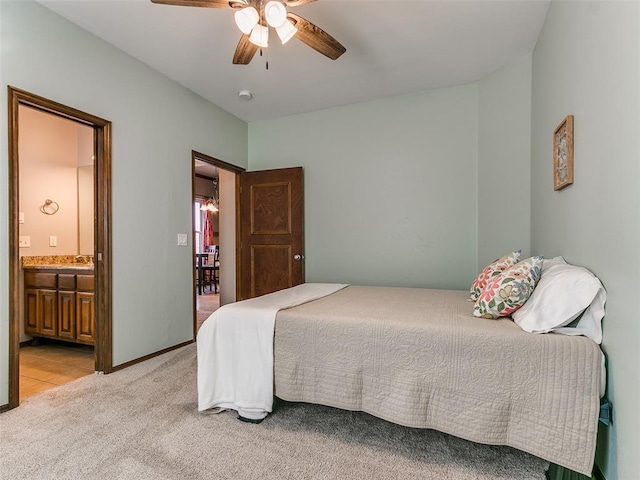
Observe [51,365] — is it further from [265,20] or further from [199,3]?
[265,20]

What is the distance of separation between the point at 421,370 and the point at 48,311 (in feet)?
11.7

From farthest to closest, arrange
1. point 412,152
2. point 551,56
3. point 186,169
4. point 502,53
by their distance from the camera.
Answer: point 412,152 → point 186,169 → point 502,53 → point 551,56

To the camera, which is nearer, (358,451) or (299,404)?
(358,451)

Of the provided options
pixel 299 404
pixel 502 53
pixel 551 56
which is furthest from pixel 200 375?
pixel 502 53

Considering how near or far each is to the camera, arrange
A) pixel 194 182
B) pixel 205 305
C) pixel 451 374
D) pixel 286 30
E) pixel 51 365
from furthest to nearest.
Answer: pixel 205 305 → pixel 194 182 → pixel 51 365 → pixel 286 30 → pixel 451 374

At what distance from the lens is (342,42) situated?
8.86 feet

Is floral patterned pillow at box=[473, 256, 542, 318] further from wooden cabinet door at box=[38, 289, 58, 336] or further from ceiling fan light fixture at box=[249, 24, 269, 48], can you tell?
wooden cabinet door at box=[38, 289, 58, 336]

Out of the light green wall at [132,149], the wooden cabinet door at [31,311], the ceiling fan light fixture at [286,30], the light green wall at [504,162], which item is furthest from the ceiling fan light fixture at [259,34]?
the wooden cabinet door at [31,311]

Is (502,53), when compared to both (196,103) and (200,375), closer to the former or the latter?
(196,103)

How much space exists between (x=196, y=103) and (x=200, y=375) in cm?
281

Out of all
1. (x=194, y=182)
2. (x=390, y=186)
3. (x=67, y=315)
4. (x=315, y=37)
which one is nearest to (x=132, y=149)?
(x=194, y=182)

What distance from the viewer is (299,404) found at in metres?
2.13

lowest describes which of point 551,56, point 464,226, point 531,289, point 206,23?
point 531,289

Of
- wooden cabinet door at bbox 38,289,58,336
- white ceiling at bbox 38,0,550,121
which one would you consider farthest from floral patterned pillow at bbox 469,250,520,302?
wooden cabinet door at bbox 38,289,58,336
